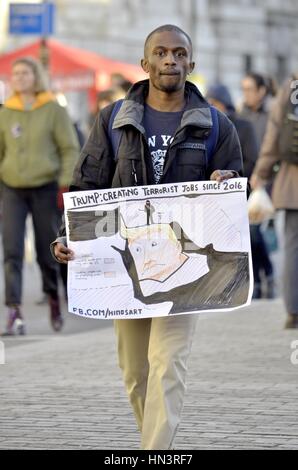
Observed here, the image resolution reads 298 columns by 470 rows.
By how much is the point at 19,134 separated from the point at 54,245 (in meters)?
5.81

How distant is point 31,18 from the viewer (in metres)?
20.0

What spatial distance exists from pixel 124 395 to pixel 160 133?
236 cm

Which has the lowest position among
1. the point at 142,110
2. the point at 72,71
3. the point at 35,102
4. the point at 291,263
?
the point at 72,71

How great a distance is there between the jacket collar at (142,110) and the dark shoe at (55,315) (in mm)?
5879

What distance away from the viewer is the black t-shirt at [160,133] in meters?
6.48

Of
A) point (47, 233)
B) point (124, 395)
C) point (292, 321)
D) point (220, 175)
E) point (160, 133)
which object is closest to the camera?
point (220, 175)

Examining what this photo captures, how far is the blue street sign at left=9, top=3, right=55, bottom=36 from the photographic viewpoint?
65.2 feet

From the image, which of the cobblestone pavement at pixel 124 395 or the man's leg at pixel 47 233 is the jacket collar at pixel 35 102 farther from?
the cobblestone pavement at pixel 124 395

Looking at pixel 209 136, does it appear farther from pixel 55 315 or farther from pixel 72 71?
pixel 72 71

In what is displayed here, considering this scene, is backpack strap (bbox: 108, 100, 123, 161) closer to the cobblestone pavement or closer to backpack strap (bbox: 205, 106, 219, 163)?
backpack strap (bbox: 205, 106, 219, 163)

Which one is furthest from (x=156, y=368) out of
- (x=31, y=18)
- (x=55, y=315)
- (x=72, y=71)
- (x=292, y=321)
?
(x=72, y=71)

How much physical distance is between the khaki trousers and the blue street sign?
13652mm

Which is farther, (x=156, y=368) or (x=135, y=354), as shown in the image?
(x=135, y=354)

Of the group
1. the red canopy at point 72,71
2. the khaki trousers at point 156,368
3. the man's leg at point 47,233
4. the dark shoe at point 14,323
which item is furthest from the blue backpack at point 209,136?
the red canopy at point 72,71
